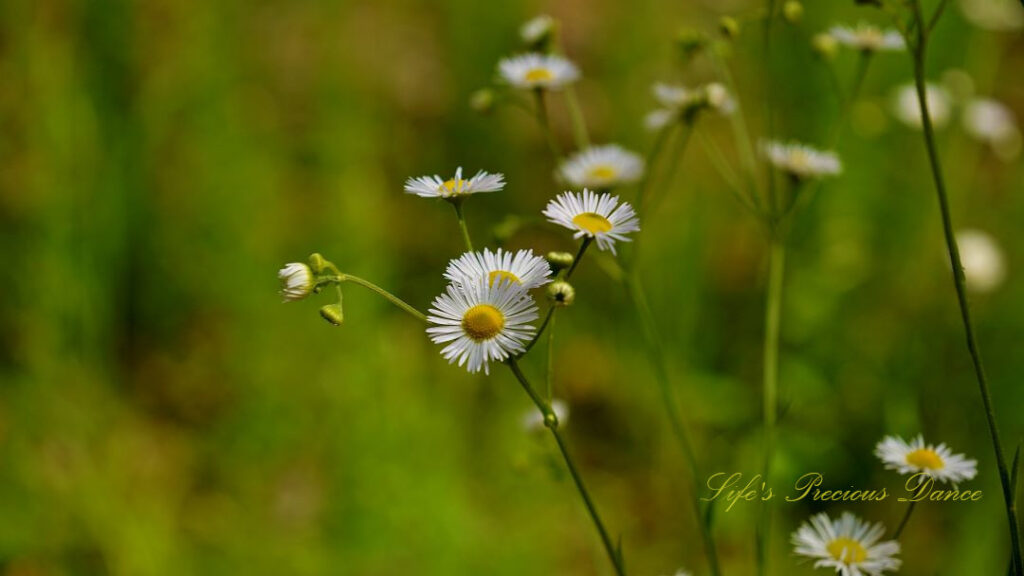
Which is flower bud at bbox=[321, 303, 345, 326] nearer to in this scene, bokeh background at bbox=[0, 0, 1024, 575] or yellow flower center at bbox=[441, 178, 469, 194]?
yellow flower center at bbox=[441, 178, 469, 194]

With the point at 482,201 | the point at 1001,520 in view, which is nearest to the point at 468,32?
the point at 482,201

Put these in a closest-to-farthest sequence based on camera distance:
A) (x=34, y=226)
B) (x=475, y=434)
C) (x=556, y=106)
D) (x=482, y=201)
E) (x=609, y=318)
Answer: (x=34, y=226) → (x=475, y=434) → (x=609, y=318) → (x=482, y=201) → (x=556, y=106)

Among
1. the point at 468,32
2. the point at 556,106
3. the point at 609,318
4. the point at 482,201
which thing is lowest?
the point at 609,318

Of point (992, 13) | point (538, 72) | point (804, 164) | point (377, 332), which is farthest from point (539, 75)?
point (992, 13)

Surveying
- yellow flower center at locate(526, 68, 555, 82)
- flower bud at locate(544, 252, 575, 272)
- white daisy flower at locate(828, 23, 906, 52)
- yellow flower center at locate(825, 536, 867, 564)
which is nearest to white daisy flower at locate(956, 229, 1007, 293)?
white daisy flower at locate(828, 23, 906, 52)

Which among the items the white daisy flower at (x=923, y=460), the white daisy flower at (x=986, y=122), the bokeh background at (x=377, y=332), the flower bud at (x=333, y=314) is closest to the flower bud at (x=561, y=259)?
the flower bud at (x=333, y=314)

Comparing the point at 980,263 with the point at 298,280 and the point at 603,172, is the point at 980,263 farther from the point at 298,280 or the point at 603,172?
the point at 298,280

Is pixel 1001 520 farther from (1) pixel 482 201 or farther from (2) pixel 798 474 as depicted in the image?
(1) pixel 482 201

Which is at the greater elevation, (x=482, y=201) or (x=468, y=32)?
(x=468, y=32)
